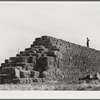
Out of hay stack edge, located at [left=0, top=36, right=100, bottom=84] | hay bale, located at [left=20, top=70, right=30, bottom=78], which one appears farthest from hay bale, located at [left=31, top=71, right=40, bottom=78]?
hay bale, located at [left=20, top=70, right=30, bottom=78]

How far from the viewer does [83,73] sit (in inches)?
1180

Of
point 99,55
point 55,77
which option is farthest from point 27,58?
point 99,55

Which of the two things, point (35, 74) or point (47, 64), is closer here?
point (35, 74)

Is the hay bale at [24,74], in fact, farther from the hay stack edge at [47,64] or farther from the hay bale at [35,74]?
the hay bale at [35,74]

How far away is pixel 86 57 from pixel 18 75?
10.9 m

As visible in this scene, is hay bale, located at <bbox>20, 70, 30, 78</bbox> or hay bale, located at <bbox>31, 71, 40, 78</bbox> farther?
hay bale, located at <bbox>31, 71, 40, 78</bbox>

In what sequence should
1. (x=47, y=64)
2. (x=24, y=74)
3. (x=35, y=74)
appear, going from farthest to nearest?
(x=47, y=64) < (x=35, y=74) < (x=24, y=74)

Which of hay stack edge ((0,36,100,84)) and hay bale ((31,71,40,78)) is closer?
hay stack edge ((0,36,100,84))

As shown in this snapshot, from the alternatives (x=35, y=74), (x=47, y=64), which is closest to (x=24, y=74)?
(x=35, y=74)

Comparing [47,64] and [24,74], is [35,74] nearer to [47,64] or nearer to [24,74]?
[24,74]

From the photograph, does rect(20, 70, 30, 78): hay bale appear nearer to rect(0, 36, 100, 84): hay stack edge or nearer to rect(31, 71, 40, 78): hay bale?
rect(0, 36, 100, 84): hay stack edge

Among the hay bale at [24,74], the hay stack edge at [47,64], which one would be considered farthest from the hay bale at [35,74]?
the hay bale at [24,74]

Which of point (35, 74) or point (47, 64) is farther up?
point (47, 64)

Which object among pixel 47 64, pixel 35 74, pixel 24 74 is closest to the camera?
pixel 24 74
